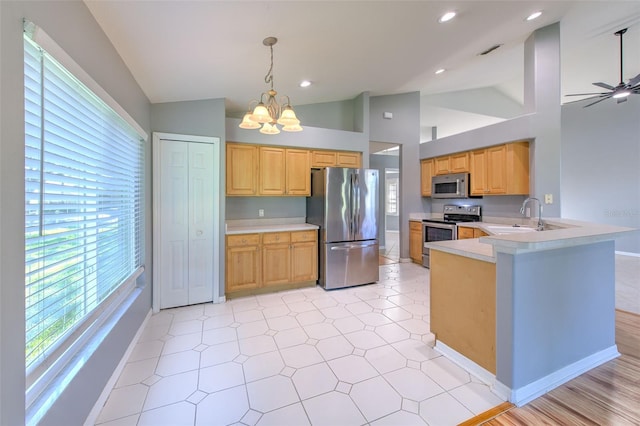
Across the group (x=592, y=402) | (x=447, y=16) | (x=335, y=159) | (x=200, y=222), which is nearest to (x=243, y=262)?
(x=200, y=222)

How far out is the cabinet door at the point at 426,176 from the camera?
17.3 feet

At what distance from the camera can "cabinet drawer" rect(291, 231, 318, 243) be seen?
12.3 feet

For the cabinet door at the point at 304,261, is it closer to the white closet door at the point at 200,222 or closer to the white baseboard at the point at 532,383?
the white closet door at the point at 200,222

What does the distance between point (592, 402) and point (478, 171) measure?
11.3 feet

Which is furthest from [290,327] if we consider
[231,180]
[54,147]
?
[54,147]

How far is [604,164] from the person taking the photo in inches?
226

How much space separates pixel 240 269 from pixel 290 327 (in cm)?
115

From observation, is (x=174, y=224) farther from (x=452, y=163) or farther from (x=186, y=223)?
(x=452, y=163)

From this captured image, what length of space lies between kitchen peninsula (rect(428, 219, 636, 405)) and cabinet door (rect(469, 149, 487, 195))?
7.94 ft

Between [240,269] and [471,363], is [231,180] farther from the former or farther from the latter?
[471,363]

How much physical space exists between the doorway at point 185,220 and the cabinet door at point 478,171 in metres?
4.00

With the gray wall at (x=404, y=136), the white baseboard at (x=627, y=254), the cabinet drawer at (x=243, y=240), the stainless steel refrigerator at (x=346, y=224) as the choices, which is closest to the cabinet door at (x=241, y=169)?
the cabinet drawer at (x=243, y=240)

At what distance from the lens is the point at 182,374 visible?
1955 millimetres

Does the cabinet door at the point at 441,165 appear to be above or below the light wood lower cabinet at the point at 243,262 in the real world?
above
